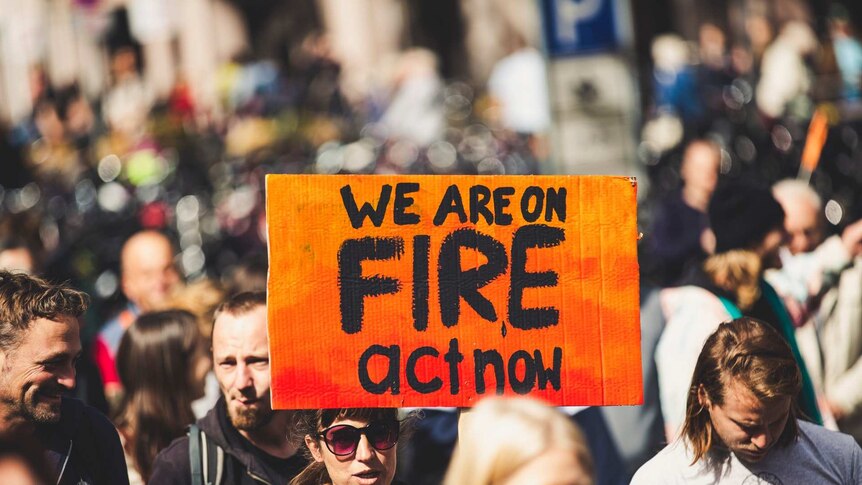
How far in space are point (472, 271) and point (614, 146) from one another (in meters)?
5.76

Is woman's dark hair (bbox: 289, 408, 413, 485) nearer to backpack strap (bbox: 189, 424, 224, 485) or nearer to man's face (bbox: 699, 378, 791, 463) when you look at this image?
backpack strap (bbox: 189, 424, 224, 485)

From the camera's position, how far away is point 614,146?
31.8 ft

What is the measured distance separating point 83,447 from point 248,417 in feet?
2.17

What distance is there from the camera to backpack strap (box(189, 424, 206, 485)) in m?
4.51

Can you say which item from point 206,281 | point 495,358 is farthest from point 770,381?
point 206,281

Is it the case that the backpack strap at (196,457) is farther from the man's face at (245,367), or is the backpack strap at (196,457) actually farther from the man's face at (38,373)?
the man's face at (38,373)

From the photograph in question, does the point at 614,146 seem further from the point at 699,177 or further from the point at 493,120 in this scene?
the point at 493,120

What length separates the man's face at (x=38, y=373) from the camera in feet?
12.9

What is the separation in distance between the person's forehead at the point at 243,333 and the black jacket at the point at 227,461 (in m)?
0.20

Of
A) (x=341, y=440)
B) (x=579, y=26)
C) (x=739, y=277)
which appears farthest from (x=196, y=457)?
(x=579, y=26)

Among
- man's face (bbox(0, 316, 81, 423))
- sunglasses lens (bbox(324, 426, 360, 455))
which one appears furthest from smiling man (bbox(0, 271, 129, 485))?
sunglasses lens (bbox(324, 426, 360, 455))

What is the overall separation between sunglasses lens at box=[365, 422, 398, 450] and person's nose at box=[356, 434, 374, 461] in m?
0.01

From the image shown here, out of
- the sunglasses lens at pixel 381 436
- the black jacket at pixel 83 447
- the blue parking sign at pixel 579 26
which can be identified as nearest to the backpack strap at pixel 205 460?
the black jacket at pixel 83 447

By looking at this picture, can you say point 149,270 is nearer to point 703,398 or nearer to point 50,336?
point 50,336
